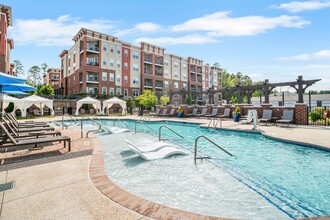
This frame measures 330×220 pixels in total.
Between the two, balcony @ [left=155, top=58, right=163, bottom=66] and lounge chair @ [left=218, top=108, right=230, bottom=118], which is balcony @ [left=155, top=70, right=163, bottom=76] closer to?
balcony @ [left=155, top=58, right=163, bottom=66]

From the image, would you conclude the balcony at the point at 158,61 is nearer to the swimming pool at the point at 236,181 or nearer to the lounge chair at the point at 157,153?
the lounge chair at the point at 157,153

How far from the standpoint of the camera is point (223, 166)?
18.8ft

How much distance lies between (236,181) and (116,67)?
132 ft

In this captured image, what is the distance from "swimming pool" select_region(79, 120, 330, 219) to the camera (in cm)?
343

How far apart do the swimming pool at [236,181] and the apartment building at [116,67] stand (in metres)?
25.8

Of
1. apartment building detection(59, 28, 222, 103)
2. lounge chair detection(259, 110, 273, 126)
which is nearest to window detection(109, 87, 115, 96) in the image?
apartment building detection(59, 28, 222, 103)

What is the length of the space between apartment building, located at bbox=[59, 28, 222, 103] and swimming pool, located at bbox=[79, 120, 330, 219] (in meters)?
25.8

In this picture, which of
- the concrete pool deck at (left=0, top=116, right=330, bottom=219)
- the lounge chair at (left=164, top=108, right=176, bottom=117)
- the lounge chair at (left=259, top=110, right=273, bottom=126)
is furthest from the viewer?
the lounge chair at (left=164, top=108, right=176, bottom=117)

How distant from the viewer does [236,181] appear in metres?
4.60

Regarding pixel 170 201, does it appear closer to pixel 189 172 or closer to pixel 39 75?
pixel 189 172

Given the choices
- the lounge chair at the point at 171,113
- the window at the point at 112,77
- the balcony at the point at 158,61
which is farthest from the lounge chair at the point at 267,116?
the balcony at the point at 158,61

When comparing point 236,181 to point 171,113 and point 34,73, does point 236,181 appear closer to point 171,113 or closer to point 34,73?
point 171,113

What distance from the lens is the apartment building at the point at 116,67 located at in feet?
124

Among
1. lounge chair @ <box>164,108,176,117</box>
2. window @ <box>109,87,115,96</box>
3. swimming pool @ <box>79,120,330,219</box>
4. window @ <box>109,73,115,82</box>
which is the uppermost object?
window @ <box>109,73,115,82</box>
